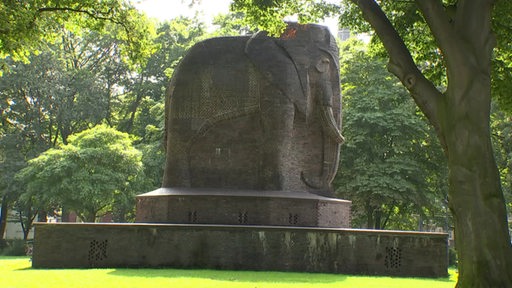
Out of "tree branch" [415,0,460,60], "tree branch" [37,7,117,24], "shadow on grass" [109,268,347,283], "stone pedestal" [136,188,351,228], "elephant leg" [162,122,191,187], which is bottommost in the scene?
"shadow on grass" [109,268,347,283]

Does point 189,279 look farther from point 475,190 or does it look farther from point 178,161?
point 178,161

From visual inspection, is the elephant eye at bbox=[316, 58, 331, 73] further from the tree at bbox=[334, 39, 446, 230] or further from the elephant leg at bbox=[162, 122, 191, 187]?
the tree at bbox=[334, 39, 446, 230]

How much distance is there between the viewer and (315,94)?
60.6 feet

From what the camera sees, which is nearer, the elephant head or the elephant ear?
the elephant ear

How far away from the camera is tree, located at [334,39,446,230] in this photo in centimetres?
2859

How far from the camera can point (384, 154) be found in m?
30.5

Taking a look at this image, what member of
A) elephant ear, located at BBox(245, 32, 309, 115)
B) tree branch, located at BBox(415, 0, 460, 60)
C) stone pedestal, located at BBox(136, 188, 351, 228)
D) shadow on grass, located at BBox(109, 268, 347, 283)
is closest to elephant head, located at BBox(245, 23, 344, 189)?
elephant ear, located at BBox(245, 32, 309, 115)

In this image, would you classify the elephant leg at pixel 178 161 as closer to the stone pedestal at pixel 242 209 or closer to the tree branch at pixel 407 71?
the stone pedestal at pixel 242 209

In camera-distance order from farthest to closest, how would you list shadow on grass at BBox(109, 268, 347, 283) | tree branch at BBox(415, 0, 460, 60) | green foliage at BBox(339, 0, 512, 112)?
green foliage at BBox(339, 0, 512, 112) → shadow on grass at BBox(109, 268, 347, 283) → tree branch at BBox(415, 0, 460, 60)

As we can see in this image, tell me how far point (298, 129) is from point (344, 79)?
15.6 meters

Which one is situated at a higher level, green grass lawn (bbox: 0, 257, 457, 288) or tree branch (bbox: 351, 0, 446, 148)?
tree branch (bbox: 351, 0, 446, 148)

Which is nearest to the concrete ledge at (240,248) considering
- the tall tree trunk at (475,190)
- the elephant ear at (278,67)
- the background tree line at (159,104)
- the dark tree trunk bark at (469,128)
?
the background tree line at (159,104)

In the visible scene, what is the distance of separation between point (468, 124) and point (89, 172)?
2541 centimetres

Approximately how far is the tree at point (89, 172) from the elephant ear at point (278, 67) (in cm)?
1516
